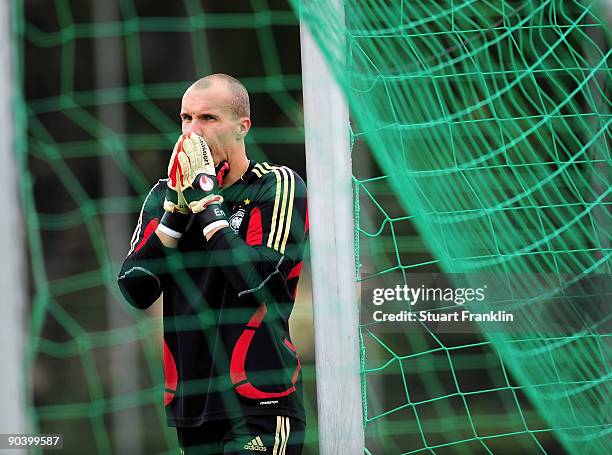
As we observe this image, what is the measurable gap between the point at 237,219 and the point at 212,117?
0.81 ft

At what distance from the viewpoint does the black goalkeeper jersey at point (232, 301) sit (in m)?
2.08

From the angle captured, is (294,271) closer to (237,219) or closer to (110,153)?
(237,219)

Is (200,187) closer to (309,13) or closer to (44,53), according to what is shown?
(309,13)

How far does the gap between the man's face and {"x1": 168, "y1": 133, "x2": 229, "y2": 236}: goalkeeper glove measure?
0.41 ft

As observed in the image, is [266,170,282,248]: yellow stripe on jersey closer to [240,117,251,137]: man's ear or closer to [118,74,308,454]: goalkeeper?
[118,74,308,454]: goalkeeper

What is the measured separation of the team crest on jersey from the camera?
82.8 inches

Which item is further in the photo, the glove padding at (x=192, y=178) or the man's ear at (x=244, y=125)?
the man's ear at (x=244, y=125)

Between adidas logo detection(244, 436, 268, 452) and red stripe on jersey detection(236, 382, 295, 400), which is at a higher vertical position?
red stripe on jersey detection(236, 382, 295, 400)

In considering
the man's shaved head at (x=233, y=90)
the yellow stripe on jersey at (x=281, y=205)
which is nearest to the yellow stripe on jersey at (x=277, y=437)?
the yellow stripe on jersey at (x=281, y=205)

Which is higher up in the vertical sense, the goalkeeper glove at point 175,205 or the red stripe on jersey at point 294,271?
the goalkeeper glove at point 175,205

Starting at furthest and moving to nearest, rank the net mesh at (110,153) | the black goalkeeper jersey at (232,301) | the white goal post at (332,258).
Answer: the net mesh at (110,153) < the black goalkeeper jersey at (232,301) < the white goal post at (332,258)

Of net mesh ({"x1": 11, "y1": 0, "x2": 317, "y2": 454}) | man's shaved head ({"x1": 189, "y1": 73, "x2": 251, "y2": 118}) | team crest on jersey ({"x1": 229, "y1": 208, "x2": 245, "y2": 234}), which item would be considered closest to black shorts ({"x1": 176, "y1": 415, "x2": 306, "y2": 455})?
team crest on jersey ({"x1": 229, "y1": 208, "x2": 245, "y2": 234})

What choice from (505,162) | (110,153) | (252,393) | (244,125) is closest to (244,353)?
(252,393)

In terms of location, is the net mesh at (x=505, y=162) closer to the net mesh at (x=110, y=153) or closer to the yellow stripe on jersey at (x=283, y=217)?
the yellow stripe on jersey at (x=283, y=217)
